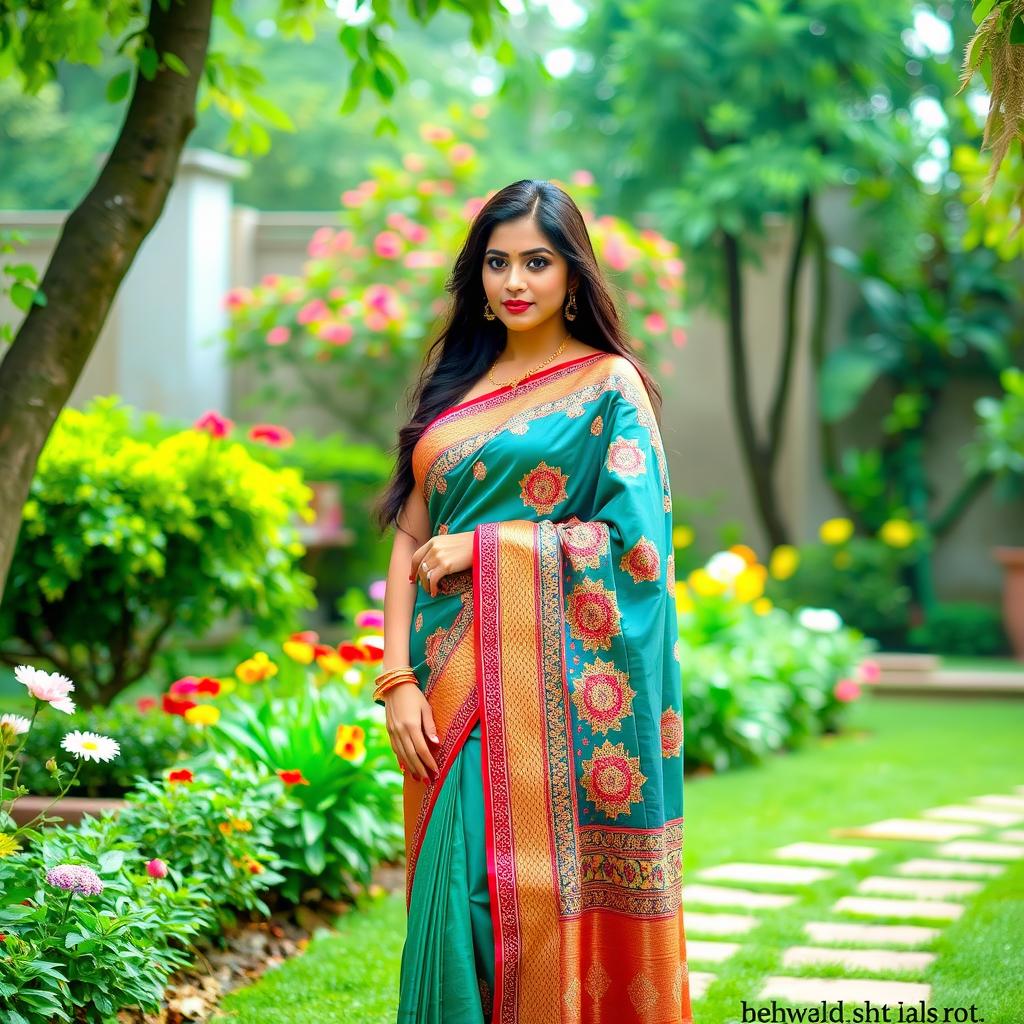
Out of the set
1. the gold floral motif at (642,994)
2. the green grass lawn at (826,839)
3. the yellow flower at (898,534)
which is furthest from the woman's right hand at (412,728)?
the yellow flower at (898,534)

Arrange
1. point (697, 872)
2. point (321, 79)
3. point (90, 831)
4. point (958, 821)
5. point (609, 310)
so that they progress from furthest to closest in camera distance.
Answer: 1. point (321, 79)
2. point (958, 821)
3. point (697, 872)
4. point (90, 831)
5. point (609, 310)

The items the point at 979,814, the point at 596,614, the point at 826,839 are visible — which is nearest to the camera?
the point at 596,614

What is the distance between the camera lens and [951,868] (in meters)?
4.59

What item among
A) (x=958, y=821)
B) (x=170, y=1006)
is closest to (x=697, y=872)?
(x=958, y=821)

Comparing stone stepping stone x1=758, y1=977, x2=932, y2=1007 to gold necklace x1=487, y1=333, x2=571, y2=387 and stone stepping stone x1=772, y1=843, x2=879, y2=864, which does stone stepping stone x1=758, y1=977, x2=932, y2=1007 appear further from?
gold necklace x1=487, y1=333, x2=571, y2=387

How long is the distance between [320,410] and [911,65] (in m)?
5.66

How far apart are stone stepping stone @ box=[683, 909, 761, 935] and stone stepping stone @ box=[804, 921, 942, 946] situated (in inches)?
6.7

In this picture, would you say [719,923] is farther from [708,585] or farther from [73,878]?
[708,585]

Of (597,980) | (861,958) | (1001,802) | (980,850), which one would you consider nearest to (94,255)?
(597,980)

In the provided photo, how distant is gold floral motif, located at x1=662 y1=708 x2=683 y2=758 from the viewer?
2.55 metres

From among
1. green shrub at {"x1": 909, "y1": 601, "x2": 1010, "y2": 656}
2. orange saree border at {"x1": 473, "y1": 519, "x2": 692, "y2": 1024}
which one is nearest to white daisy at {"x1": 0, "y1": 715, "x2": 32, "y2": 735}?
orange saree border at {"x1": 473, "y1": 519, "x2": 692, "y2": 1024}

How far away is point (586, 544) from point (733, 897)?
216 centimetres

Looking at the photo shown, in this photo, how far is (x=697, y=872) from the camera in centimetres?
456

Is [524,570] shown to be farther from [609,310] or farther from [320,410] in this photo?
→ [320,410]
